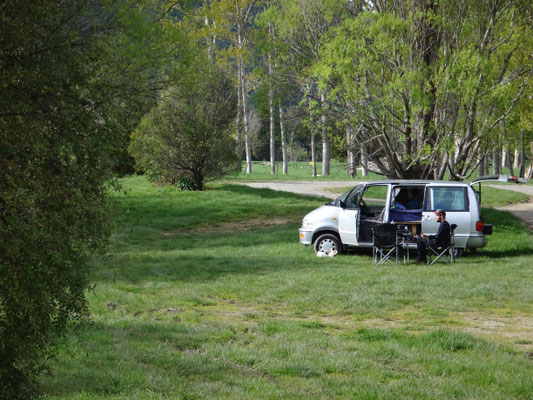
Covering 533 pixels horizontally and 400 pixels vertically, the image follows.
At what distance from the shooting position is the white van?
52.2ft

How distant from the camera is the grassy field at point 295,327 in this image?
6398 mm

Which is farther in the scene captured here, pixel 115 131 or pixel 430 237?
pixel 430 237

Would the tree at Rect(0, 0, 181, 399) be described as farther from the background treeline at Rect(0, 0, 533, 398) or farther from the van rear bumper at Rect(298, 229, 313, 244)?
the van rear bumper at Rect(298, 229, 313, 244)

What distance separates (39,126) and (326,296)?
24.2ft

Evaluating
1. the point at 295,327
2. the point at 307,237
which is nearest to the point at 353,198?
the point at 307,237

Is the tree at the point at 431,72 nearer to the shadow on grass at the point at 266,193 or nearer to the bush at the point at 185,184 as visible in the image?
the shadow on grass at the point at 266,193

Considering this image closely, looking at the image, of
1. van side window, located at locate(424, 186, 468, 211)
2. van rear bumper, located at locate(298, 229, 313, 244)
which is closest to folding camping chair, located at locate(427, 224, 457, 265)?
van side window, located at locate(424, 186, 468, 211)

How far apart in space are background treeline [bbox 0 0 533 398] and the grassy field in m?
0.78

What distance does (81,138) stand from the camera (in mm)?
5445

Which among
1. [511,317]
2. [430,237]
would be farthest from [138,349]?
[430,237]

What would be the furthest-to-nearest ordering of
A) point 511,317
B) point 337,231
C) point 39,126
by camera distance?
1. point 337,231
2. point 511,317
3. point 39,126

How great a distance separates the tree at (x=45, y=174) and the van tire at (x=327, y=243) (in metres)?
11.4

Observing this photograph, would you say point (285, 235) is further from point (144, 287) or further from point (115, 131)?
point (115, 131)

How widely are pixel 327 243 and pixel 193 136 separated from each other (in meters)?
15.9
